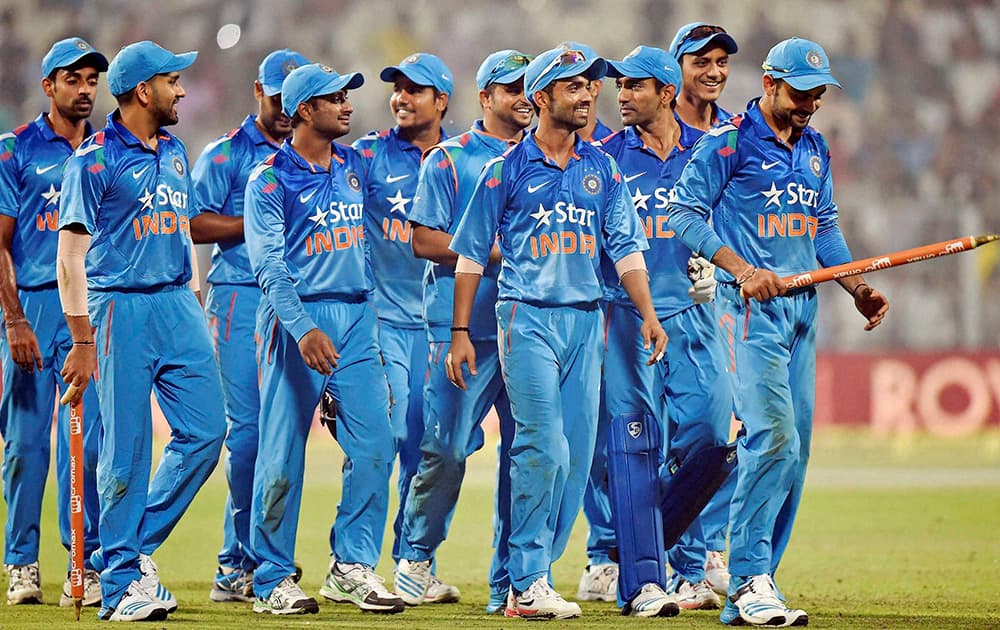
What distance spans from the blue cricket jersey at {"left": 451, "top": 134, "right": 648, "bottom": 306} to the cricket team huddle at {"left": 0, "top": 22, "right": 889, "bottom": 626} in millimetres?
13

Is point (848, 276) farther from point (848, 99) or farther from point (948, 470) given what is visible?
point (848, 99)

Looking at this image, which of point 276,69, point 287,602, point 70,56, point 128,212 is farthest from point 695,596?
point 70,56

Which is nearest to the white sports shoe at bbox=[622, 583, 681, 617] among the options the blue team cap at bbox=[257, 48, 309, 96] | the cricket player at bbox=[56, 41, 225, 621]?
the cricket player at bbox=[56, 41, 225, 621]

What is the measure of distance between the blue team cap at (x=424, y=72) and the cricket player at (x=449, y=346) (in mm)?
433

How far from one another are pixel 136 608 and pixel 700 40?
412cm

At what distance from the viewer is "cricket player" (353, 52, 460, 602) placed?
7965 mm

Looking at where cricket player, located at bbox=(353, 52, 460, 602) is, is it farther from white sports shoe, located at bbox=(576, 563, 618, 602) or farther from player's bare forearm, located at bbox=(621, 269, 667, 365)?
player's bare forearm, located at bbox=(621, 269, 667, 365)

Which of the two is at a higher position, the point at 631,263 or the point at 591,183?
the point at 591,183

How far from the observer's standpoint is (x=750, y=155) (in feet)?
21.3

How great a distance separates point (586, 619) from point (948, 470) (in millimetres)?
9608

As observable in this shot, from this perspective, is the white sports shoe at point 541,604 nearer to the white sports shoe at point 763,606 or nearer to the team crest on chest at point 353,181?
the white sports shoe at point 763,606

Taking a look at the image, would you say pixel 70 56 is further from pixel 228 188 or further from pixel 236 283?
pixel 236 283

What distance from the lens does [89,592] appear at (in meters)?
Result: 7.26

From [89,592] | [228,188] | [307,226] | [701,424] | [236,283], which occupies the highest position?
[228,188]
